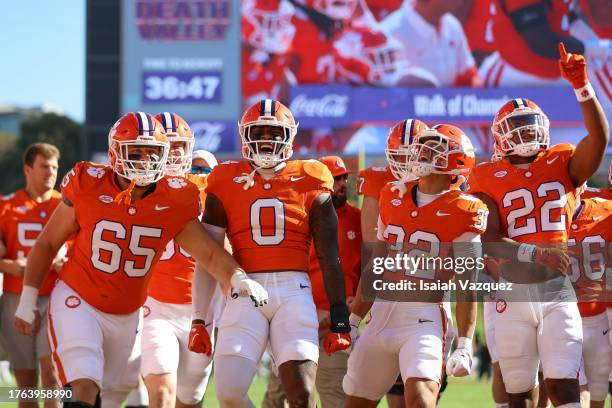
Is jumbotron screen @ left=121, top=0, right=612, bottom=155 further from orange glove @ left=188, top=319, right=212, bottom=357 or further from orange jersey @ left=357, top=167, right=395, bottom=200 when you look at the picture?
orange glove @ left=188, top=319, right=212, bottom=357

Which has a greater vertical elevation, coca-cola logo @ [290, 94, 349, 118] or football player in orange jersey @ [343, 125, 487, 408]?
coca-cola logo @ [290, 94, 349, 118]

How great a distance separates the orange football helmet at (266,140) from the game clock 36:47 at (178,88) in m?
17.4

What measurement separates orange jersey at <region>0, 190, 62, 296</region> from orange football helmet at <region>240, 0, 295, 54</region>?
49.6 ft

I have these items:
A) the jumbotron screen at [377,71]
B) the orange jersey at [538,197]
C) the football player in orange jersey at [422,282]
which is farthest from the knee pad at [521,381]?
the jumbotron screen at [377,71]

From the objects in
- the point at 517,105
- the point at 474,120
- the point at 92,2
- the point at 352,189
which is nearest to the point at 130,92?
the point at 92,2

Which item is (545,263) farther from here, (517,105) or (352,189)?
(352,189)

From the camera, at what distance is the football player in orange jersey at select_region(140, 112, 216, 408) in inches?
239

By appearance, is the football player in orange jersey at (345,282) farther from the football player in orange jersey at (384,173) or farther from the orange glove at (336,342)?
the orange glove at (336,342)

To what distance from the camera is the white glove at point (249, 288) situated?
5.18 meters

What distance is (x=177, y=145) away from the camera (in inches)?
259

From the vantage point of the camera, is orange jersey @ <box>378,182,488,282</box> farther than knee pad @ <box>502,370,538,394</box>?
No

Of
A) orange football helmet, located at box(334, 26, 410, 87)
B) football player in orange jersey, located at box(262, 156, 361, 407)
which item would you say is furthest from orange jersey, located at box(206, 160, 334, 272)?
orange football helmet, located at box(334, 26, 410, 87)

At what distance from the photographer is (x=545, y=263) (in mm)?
5742

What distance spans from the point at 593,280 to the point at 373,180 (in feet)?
4.72
